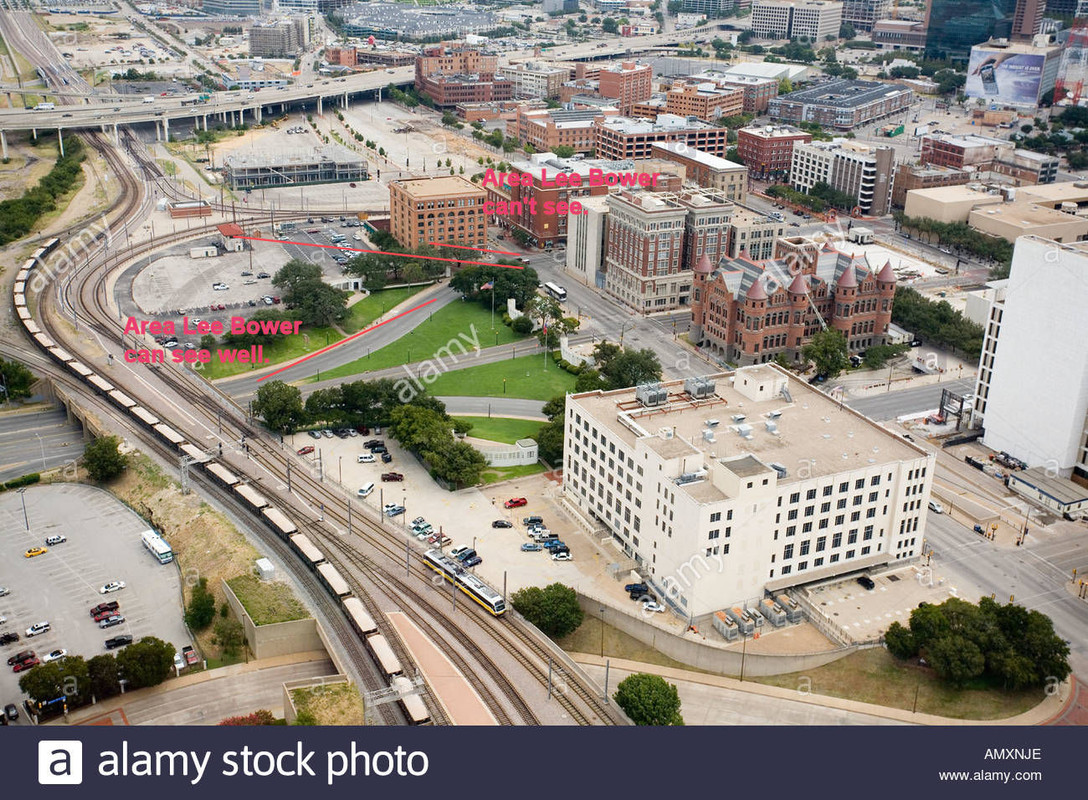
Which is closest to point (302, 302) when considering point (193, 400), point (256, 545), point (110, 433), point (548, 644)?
point (193, 400)

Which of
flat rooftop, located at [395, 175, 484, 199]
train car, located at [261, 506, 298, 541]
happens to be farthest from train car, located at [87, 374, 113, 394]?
flat rooftop, located at [395, 175, 484, 199]

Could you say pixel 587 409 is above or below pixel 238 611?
above

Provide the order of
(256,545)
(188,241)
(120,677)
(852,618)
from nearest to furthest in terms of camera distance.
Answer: (120,677) < (852,618) < (256,545) < (188,241)

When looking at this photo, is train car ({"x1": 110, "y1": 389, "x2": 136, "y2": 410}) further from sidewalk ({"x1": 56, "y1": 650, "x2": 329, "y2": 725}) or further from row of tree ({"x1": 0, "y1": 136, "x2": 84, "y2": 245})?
row of tree ({"x1": 0, "y1": 136, "x2": 84, "y2": 245})

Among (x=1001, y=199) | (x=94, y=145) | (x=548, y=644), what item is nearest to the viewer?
(x=548, y=644)

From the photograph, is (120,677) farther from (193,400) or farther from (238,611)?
(193,400)

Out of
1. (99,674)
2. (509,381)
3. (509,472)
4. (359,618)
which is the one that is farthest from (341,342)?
(99,674)

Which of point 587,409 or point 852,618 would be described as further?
point 587,409
